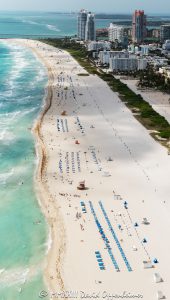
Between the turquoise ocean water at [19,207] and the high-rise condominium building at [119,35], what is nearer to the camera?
the turquoise ocean water at [19,207]

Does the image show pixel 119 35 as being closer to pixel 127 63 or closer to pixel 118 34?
pixel 118 34

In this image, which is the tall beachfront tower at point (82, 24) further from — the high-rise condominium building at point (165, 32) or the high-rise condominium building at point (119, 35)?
the high-rise condominium building at point (165, 32)

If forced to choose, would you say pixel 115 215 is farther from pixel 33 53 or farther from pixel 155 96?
pixel 33 53

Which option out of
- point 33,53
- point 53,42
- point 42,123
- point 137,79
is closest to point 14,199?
point 42,123

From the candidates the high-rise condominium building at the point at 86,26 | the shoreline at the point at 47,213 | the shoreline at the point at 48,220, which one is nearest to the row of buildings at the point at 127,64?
the shoreline at the point at 47,213

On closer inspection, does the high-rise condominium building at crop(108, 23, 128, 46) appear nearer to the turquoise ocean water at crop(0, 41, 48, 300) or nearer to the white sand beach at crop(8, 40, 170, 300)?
the turquoise ocean water at crop(0, 41, 48, 300)

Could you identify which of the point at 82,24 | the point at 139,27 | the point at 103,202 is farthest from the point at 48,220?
the point at 82,24
